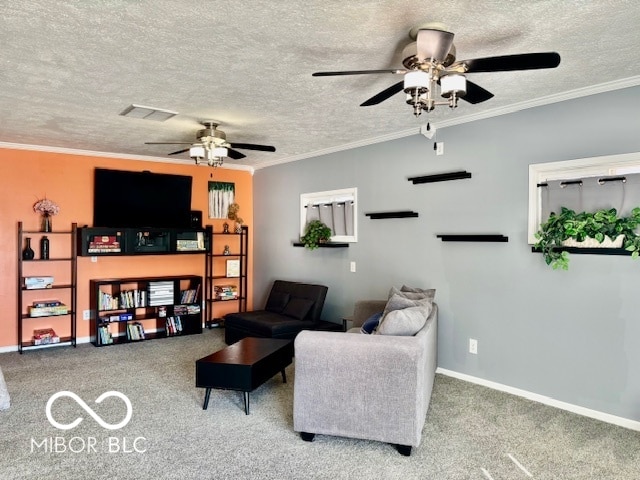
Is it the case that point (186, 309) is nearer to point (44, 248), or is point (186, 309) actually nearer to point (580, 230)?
point (44, 248)

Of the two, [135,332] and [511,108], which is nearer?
[511,108]

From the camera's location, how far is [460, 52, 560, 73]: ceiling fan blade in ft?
6.59

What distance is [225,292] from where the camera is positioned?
21.3ft

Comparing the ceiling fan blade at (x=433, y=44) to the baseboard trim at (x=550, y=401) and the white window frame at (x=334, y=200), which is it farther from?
the white window frame at (x=334, y=200)

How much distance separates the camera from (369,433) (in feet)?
8.83

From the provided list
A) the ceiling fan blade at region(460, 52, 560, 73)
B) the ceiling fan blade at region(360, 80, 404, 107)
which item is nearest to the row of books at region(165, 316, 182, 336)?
the ceiling fan blade at region(360, 80, 404, 107)

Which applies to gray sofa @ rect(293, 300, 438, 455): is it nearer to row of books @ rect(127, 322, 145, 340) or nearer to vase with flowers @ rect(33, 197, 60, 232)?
row of books @ rect(127, 322, 145, 340)

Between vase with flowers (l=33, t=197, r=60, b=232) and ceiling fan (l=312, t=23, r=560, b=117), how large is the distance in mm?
4423

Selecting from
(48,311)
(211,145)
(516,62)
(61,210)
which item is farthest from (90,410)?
(516,62)

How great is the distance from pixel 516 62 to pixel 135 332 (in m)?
5.30

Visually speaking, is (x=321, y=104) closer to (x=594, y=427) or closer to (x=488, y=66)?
(x=488, y=66)

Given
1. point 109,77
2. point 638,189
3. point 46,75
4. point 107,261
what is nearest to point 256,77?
point 109,77

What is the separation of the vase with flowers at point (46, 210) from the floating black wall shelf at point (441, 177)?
4258mm

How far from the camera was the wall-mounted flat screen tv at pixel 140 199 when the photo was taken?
5.57 m
